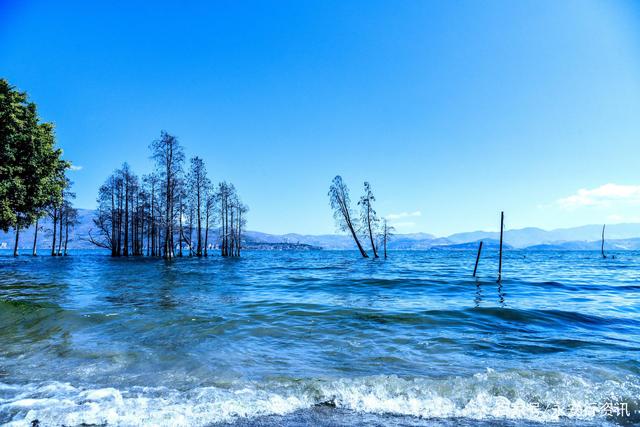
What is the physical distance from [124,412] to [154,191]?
194 ft

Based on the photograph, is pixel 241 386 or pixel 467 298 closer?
pixel 241 386

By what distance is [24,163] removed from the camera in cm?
2247

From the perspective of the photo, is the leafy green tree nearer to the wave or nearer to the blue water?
the blue water

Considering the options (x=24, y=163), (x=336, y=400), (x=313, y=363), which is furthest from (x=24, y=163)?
(x=336, y=400)

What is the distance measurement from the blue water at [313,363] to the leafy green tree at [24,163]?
13830 mm

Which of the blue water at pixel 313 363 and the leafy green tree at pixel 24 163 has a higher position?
the leafy green tree at pixel 24 163

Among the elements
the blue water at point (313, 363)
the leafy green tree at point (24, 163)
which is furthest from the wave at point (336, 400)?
the leafy green tree at point (24, 163)

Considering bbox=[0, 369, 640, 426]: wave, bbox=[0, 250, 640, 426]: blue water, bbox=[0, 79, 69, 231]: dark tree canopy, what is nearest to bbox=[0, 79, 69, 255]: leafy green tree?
bbox=[0, 79, 69, 231]: dark tree canopy

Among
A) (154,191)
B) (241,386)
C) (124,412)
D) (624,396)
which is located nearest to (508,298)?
(624,396)

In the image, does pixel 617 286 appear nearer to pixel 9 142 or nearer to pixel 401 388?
pixel 401 388

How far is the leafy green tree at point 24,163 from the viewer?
21.0 m

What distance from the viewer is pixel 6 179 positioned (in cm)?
2103

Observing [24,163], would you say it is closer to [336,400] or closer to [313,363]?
[313,363]

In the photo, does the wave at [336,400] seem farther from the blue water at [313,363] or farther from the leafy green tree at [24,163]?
the leafy green tree at [24,163]
